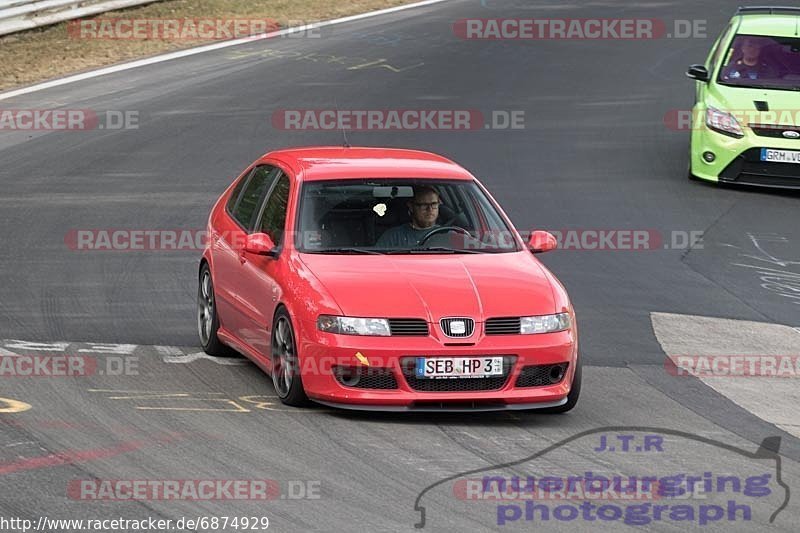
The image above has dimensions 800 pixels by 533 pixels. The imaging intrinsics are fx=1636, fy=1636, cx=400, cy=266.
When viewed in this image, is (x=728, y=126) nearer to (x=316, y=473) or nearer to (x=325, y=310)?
(x=325, y=310)

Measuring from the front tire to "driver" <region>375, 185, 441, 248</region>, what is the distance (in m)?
0.97

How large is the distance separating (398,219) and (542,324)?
1527 millimetres

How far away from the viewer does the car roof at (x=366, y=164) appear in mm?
10953

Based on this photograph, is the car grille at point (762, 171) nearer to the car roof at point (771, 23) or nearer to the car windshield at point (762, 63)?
the car windshield at point (762, 63)

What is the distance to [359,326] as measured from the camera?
31.3 ft

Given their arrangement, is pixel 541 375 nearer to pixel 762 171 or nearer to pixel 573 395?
pixel 573 395

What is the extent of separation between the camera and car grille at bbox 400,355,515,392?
948 cm

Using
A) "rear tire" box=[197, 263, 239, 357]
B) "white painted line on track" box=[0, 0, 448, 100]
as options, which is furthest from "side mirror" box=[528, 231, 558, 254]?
"white painted line on track" box=[0, 0, 448, 100]

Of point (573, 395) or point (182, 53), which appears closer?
point (573, 395)

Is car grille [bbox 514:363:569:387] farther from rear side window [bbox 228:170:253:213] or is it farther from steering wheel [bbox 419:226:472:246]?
rear side window [bbox 228:170:253:213]

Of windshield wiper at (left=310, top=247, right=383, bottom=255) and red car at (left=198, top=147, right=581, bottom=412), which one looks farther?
windshield wiper at (left=310, top=247, right=383, bottom=255)

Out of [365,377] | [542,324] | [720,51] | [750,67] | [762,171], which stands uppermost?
[542,324]

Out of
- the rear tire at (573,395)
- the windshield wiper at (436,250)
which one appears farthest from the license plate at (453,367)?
the windshield wiper at (436,250)

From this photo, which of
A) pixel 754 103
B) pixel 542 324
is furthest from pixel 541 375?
pixel 754 103
